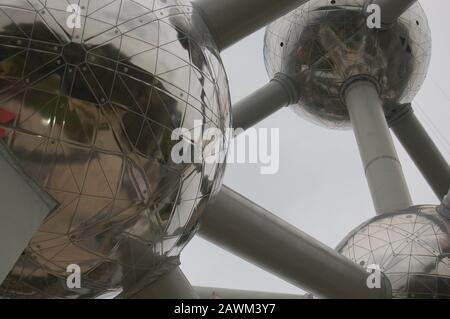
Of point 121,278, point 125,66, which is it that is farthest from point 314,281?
point 125,66

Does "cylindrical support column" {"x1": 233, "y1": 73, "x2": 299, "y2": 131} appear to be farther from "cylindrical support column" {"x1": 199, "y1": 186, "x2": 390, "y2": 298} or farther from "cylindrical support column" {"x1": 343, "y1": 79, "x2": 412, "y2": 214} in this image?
"cylindrical support column" {"x1": 199, "y1": 186, "x2": 390, "y2": 298}

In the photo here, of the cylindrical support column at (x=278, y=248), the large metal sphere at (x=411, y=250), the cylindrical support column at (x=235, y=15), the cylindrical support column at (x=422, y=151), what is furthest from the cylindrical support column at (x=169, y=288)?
the cylindrical support column at (x=422, y=151)

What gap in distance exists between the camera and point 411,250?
5.84m

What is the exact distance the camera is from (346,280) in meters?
4.60

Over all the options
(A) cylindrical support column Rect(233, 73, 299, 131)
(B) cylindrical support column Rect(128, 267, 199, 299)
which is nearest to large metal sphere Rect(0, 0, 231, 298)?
(B) cylindrical support column Rect(128, 267, 199, 299)

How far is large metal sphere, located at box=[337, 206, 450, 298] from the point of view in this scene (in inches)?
224

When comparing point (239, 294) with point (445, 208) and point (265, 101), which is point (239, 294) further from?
point (265, 101)

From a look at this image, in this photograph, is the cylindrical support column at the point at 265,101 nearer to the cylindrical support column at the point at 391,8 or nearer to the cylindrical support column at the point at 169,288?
the cylindrical support column at the point at 391,8

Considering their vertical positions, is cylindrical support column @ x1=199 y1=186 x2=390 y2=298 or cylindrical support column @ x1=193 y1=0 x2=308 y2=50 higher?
cylindrical support column @ x1=193 y1=0 x2=308 y2=50

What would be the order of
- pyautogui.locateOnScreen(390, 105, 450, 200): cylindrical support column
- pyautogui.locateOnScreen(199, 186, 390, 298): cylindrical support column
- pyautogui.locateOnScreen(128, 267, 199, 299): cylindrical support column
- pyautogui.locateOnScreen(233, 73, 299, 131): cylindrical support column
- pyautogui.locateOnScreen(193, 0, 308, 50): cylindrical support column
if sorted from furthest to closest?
pyautogui.locateOnScreen(390, 105, 450, 200): cylindrical support column < pyautogui.locateOnScreen(233, 73, 299, 131): cylindrical support column < pyautogui.locateOnScreen(199, 186, 390, 298): cylindrical support column < pyautogui.locateOnScreen(128, 267, 199, 299): cylindrical support column < pyautogui.locateOnScreen(193, 0, 308, 50): cylindrical support column

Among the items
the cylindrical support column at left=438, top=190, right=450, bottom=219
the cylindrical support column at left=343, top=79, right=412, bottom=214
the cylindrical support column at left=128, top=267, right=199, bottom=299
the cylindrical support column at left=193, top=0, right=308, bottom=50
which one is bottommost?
the cylindrical support column at left=128, top=267, right=199, bottom=299

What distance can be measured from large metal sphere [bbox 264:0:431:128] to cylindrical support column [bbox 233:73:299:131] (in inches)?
5.3

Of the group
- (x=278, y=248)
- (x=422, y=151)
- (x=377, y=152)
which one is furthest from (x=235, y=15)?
(x=422, y=151)

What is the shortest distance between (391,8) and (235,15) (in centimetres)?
430
